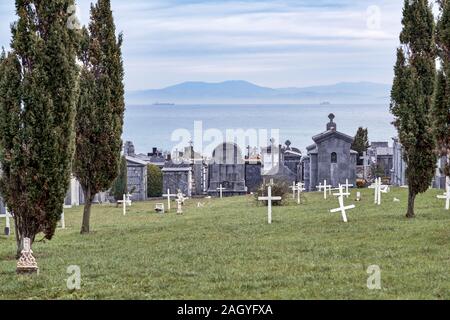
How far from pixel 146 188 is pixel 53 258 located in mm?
28489

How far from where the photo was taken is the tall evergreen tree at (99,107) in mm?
22562

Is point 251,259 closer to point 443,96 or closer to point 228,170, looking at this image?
point 443,96

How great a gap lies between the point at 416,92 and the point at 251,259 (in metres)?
8.83

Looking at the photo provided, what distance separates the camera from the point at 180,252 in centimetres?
1573

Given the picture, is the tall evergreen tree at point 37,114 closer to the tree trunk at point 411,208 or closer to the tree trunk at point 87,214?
the tree trunk at point 87,214

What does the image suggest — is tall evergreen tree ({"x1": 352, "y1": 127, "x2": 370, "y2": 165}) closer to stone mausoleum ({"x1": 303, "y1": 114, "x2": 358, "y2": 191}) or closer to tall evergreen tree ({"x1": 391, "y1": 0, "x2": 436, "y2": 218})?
stone mausoleum ({"x1": 303, "y1": 114, "x2": 358, "y2": 191})

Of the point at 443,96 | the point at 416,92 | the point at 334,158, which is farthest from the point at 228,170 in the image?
the point at 443,96

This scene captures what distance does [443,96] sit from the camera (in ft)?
52.5

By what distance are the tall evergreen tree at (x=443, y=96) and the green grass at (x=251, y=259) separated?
2.05 meters

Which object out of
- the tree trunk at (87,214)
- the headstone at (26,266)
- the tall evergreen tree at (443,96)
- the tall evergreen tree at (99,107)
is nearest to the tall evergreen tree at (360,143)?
the tall evergreen tree at (99,107)
